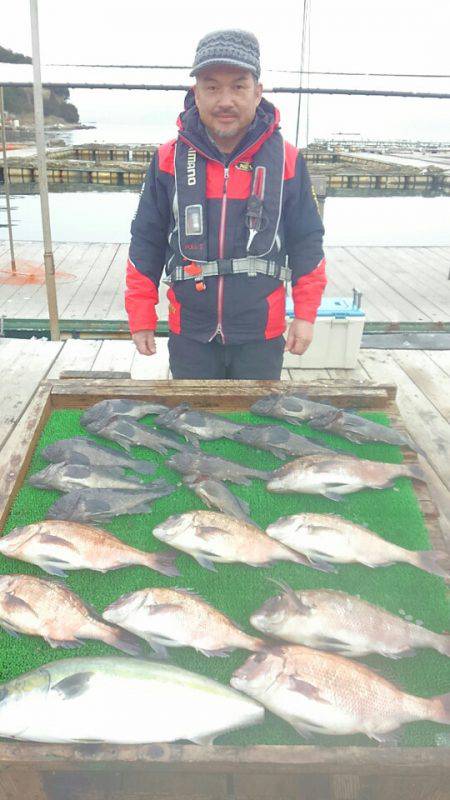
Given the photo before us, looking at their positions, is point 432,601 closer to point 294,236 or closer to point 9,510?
point 9,510

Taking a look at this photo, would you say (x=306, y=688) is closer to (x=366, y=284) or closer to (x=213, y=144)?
(x=213, y=144)

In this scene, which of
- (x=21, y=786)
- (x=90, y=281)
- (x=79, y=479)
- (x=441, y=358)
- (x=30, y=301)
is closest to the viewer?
(x=21, y=786)

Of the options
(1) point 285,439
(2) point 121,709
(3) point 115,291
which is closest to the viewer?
(2) point 121,709

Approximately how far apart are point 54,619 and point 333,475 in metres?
1.22

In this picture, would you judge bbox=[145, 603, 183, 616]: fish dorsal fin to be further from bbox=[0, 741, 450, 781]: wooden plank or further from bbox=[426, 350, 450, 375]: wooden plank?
bbox=[426, 350, 450, 375]: wooden plank

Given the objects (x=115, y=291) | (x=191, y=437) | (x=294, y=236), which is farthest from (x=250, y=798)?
(x=115, y=291)

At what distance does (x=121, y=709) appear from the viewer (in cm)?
149

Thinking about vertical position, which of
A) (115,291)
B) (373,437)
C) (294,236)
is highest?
(294,236)

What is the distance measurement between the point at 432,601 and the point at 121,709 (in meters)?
1.04

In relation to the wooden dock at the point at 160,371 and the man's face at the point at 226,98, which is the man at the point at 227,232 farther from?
the wooden dock at the point at 160,371

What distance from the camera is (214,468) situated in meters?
2.48

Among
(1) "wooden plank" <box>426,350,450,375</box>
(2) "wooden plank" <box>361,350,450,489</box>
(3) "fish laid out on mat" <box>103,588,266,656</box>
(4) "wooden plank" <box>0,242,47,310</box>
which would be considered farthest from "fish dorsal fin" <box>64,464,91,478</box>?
(4) "wooden plank" <box>0,242,47,310</box>

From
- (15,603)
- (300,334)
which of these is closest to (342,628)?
(15,603)

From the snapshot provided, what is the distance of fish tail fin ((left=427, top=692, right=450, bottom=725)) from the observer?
1491 mm
